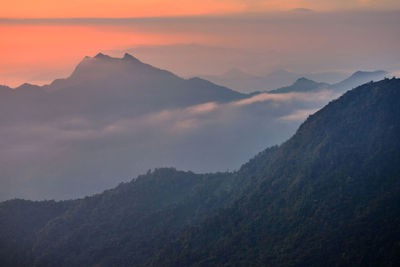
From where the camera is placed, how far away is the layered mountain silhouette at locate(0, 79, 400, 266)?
2500 inches

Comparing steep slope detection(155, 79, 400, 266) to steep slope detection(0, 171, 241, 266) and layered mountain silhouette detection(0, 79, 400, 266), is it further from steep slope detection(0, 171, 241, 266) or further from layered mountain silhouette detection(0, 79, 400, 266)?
steep slope detection(0, 171, 241, 266)

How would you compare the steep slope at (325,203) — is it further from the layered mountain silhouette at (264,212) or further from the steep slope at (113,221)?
the steep slope at (113,221)

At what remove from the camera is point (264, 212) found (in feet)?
248

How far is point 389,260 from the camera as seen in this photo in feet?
181

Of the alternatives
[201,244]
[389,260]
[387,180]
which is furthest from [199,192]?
[389,260]

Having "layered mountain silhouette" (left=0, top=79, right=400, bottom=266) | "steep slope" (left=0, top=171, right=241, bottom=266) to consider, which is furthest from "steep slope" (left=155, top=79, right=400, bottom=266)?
"steep slope" (left=0, top=171, right=241, bottom=266)

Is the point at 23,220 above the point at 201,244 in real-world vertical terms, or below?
above

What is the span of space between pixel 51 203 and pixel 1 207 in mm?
8921

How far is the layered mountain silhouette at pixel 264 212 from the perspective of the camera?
63.5 meters

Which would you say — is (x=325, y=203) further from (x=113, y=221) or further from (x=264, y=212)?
(x=113, y=221)

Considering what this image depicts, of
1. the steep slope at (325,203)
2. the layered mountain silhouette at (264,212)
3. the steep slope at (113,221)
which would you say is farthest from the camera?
the steep slope at (113,221)

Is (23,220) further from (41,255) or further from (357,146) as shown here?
(357,146)

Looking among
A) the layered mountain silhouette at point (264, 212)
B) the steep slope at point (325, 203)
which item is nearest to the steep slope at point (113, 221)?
the layered mountain silhouette at point (264, 212)

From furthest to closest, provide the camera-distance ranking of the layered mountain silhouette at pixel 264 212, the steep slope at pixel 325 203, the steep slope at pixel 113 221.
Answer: the steep slope at pixel 113 221 → the layered mountain silhouette at pixel 264 212 → the steep slope at pixel 325 203
